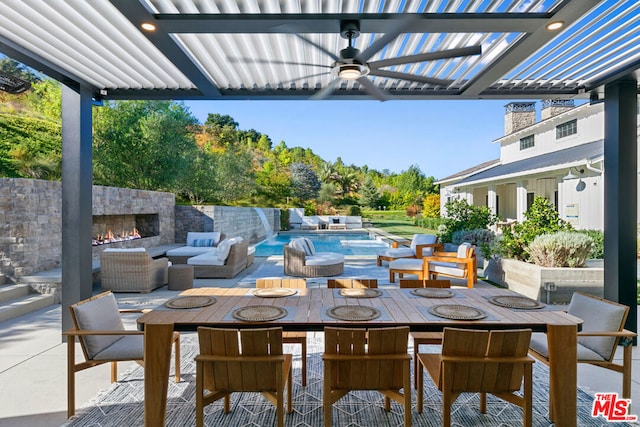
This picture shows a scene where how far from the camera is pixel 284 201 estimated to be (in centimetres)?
2905

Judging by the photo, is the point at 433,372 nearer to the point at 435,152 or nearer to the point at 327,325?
the point at 327,325

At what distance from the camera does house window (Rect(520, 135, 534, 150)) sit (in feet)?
54.4

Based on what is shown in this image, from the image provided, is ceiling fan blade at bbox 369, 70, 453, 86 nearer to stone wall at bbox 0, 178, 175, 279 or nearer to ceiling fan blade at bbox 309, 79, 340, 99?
ceiling fan blade at bbox 309, 79, 340, 99

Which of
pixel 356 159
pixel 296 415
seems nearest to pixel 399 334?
pixel 296 415

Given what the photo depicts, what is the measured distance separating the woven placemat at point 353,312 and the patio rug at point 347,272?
4.27 meters

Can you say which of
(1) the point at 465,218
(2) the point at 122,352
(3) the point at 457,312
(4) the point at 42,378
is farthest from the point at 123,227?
(3) the point at 457,312

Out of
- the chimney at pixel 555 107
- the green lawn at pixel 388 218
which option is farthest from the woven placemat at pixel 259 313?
the green lawn at pixel 388 218

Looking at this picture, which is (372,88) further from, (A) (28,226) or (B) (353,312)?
(A) (28,226)

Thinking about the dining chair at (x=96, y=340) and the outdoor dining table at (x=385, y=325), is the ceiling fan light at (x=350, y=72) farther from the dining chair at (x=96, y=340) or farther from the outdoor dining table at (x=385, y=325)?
the dining chair at (x=96, y=340)

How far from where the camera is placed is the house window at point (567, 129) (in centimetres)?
1376

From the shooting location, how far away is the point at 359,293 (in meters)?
3.23

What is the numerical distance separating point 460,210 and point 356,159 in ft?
104


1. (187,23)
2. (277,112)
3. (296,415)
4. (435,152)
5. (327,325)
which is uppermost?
(277,112)

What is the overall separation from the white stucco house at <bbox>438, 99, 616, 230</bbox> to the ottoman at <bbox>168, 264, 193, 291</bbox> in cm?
886
